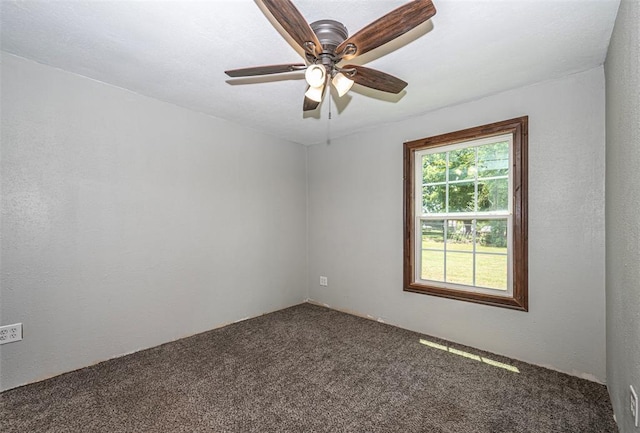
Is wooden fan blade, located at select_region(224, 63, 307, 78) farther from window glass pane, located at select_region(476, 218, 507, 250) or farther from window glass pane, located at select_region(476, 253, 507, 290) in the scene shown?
window glass pane, located at select_region(476, 253, 507, 290)

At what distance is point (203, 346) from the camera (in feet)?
8.95

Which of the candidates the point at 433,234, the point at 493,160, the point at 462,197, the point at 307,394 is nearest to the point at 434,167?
the point at 462,197

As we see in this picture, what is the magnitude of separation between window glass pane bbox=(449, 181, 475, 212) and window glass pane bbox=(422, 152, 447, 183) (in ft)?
0.57

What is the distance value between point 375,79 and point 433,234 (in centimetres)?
191

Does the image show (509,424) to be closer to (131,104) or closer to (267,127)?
(267,127)

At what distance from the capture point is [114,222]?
2.48 meters

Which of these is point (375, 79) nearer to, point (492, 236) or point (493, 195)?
point (493, 195)

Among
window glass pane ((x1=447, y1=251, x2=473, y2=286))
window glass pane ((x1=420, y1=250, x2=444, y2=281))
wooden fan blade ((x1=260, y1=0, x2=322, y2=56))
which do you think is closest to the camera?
wooden fan blade ((x1=260, y1=0, x2=322, y2=56))

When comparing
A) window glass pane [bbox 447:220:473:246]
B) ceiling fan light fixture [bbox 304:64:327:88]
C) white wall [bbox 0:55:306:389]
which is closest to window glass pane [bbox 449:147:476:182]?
window glass pane [bbox 447:220:473:246]

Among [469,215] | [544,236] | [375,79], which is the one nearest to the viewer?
[375,79]

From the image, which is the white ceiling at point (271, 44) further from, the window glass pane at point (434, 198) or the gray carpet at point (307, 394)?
the gray carpet at point (307, 394)

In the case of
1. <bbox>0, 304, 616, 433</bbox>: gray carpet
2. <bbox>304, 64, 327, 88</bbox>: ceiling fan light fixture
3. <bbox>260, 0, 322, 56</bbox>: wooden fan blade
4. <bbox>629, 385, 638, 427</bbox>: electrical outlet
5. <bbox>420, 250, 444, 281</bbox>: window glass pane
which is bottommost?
<bbox>0, 304, 616, 433</bbox>: gray carpet

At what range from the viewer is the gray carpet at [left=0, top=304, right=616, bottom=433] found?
66.7 inches

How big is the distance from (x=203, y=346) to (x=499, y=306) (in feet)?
9.31
